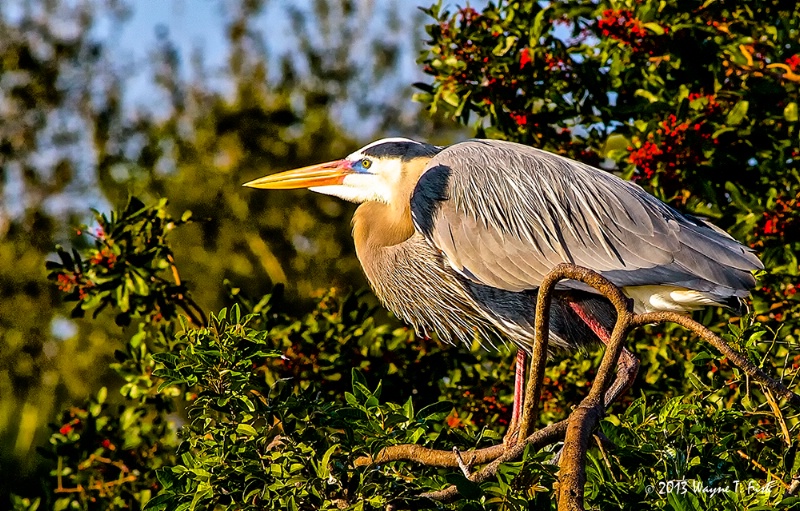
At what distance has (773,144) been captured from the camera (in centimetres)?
390

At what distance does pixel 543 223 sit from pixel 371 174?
79cm

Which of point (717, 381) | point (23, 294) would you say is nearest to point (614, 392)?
point (717, 381)

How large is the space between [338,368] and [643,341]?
109cm

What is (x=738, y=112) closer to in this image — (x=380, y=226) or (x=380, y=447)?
(x=380, y=226)

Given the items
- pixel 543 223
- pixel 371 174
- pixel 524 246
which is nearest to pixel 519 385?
pixel 524 246

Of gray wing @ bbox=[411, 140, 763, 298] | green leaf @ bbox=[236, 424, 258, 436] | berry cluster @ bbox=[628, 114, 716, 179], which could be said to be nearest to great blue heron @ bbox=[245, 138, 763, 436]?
gray wing @ bbox=[411, 140, 763, 298]

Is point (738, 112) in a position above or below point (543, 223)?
above

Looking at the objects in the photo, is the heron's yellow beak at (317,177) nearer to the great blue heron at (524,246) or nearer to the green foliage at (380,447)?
the great blue heron at (524,246)

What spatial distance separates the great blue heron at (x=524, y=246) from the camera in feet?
12.2

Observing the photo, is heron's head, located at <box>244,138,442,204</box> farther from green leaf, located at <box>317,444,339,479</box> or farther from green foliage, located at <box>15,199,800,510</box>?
green leaf, located at <box>317,444,339,479</box>

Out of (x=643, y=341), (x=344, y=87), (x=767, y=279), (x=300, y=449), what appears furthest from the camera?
(x=344, y=87)

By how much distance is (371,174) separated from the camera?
444 cm

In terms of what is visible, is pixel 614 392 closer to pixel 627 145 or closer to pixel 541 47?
pixel 627 145

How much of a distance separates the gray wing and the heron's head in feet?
0.80
